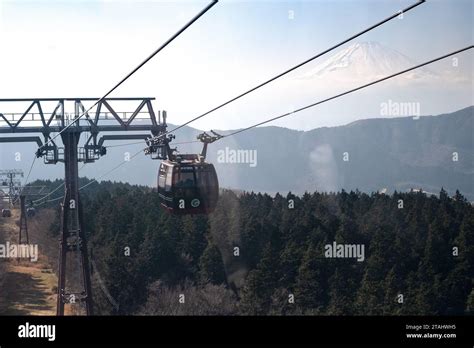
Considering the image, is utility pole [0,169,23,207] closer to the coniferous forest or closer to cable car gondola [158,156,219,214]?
the coniferous forest

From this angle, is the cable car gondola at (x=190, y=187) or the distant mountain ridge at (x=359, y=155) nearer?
the cable car gondola at (x=190, y=187)

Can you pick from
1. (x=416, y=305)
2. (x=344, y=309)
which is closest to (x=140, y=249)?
(x=344, y=309)

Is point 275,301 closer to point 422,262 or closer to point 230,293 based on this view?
point 230,293
